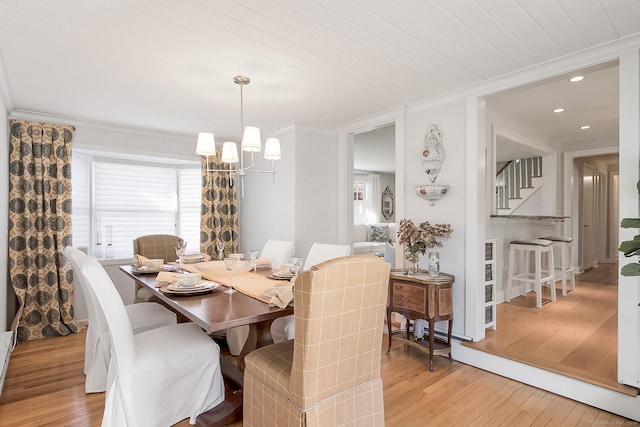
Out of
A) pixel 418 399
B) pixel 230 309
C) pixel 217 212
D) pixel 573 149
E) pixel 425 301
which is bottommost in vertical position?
pixel 418 399

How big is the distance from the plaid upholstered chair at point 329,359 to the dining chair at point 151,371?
13.3 inches

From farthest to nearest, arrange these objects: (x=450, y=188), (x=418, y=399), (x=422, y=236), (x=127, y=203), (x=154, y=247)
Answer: (x=127, y=203) < (x=154, y=247) < (x=450, y=188) < (x=422, y=236) < (x=418, y=399)

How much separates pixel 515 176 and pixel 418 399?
488 cm

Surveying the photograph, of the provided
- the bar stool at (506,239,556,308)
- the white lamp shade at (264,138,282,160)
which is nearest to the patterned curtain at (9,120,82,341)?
the white lamp shade at (264,138,282,160)

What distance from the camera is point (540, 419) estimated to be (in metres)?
2.06

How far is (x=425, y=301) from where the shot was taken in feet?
8.98

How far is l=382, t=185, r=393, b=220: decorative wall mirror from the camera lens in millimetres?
9117

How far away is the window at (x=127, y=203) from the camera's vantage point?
4129 mm

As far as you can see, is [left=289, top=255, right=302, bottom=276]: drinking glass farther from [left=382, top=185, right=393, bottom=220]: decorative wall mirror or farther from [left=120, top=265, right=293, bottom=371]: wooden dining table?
[left=382, top=185, right=393, bottom=220]: decorative wall mirror

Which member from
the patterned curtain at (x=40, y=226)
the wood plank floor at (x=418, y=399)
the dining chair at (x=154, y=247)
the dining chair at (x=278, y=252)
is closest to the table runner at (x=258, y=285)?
the dining chair at (x=278, y=252)

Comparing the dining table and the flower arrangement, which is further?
the flower arrangement

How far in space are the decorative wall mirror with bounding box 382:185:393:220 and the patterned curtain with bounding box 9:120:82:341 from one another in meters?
6.93

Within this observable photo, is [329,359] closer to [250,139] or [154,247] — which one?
[250,139]

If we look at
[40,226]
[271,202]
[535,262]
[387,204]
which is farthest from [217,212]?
[387,204]
